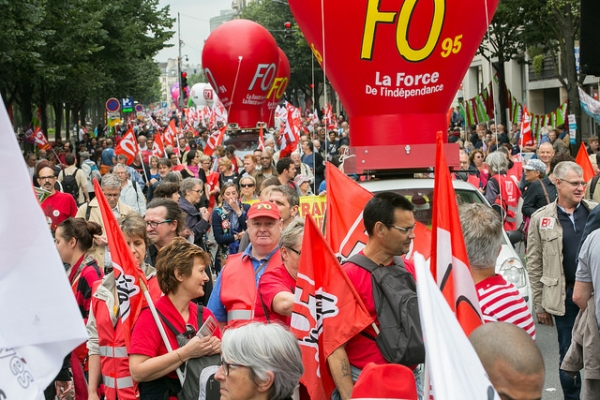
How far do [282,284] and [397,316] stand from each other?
0.93 metres

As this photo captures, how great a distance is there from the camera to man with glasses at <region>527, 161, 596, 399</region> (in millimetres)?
7738

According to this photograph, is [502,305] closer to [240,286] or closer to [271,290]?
[271,290]

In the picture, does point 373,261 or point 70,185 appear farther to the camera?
point 70,185

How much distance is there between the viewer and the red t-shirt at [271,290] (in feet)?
18.0

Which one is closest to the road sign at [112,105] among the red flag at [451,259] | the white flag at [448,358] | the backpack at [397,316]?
the backpack at [397,316]

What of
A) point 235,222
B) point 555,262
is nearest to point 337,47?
point 235,222

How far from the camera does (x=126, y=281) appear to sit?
5.37 meters

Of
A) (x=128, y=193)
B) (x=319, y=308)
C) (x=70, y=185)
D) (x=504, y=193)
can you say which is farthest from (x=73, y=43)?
(x=319, y=308)

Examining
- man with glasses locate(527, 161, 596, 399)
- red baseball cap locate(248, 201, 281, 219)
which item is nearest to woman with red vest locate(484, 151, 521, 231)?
man with glasses locate(527, 161, 596, 399)

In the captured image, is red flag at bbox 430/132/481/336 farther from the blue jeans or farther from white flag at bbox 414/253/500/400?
the blue jeans

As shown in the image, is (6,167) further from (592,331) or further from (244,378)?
(592,331)

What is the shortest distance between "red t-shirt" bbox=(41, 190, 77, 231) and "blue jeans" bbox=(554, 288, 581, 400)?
244 inches

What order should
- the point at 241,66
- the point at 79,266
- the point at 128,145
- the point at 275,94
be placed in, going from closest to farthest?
the point at 79,266
the point at 128,145
the point at 241,66
the point at 275,94

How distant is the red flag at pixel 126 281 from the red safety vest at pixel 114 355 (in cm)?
28
